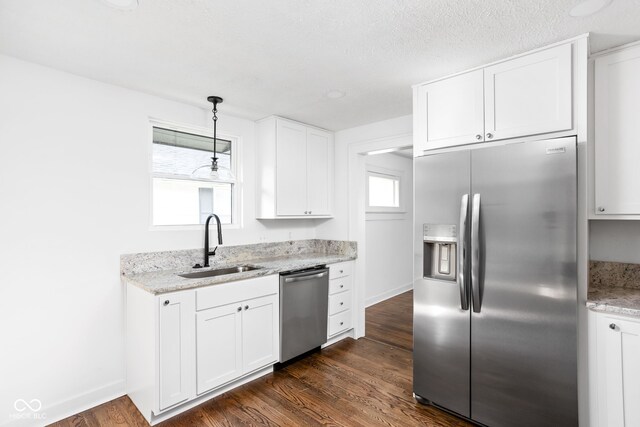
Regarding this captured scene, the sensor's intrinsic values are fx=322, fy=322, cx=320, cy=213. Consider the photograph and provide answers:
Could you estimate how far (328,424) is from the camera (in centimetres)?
217

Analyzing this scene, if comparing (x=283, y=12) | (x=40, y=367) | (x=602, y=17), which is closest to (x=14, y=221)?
(x=40, y=367)

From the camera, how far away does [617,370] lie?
1761mm

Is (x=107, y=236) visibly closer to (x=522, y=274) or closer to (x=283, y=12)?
(x=283, y=12)

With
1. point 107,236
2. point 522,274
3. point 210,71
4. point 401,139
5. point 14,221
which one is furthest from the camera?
point 401,139

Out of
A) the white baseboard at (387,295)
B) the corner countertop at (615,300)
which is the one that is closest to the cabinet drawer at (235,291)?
the corner countertop at (615,300)

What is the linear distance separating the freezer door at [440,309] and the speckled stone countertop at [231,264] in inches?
48.5

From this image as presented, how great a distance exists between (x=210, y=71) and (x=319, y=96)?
952 mm

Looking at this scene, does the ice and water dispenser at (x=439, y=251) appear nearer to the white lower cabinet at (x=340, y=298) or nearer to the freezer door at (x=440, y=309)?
the freezer door at (x=440, y=309)

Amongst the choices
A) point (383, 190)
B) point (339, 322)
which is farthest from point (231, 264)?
point (383, 190)

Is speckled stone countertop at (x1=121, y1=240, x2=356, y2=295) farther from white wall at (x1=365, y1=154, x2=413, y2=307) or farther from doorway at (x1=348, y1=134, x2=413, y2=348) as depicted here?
white wall at (x1=365, y1=154, x2=413, y2=307)

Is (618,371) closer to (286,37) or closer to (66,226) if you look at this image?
(286,37)

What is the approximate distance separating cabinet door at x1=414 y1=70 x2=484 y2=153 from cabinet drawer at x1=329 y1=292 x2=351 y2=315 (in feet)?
6.01

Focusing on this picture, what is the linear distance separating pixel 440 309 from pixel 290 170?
2.09 meters

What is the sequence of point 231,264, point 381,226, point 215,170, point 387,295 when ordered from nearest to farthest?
point 215,170 → point 231,264 → point 381,226 → point 387,295
